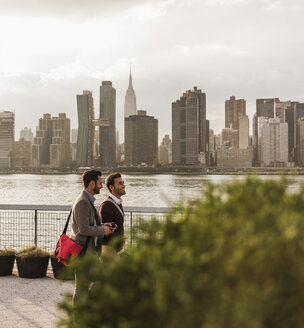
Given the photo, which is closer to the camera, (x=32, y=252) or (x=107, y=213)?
(x=107, y=213)

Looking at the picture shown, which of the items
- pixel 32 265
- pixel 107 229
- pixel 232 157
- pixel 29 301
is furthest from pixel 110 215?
pixel 232 157

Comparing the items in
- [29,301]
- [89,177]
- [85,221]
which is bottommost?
[29,301]

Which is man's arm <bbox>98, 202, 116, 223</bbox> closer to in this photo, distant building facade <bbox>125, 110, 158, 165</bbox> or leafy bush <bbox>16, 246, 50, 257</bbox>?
leafy bush <bbox>16, 246, 50, 257</bbox>

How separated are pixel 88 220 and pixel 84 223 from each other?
7 centimetres

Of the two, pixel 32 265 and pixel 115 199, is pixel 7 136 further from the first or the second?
pixel 115 199

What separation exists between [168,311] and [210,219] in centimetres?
36

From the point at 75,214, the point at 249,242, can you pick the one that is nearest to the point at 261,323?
the point at 249,242

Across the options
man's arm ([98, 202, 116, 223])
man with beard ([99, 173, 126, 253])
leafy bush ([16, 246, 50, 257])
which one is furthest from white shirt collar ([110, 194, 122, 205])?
leafy bush ([16, 246, 50, 257])

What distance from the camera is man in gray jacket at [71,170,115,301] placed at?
16.0 feet

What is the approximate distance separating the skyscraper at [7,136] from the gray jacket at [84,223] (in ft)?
591

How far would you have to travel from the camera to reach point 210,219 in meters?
1.51

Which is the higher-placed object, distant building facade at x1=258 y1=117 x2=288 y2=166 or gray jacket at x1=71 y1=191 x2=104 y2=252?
distant building facade at x1=258 y1=117 x2=288 y2=166

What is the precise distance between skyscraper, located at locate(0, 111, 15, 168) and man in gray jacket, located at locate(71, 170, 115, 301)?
591ft

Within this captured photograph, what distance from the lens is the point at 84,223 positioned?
488cm
